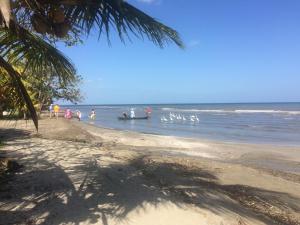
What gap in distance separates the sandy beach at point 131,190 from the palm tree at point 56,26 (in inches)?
63.0

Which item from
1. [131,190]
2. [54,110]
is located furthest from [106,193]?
[54,110]

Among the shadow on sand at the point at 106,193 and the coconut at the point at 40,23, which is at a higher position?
the coconut at the point at 40,23

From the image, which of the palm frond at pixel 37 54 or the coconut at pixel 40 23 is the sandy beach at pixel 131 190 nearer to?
the palm frond at pixel 37 54

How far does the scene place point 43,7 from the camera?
4586mm

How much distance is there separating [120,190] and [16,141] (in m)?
6.92

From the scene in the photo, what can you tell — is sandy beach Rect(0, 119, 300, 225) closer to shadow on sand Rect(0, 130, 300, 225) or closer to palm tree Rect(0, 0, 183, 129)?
shadow on sand Rect(0, 130, 300, 225)

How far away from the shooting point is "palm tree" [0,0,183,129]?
4.61m

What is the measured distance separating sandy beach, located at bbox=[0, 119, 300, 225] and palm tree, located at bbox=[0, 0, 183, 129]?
1.60 m

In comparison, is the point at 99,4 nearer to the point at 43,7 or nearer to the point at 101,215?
the point at 43,7

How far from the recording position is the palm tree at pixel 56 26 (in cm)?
461

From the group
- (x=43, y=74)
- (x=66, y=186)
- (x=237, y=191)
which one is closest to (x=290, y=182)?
(x=237, y=191)

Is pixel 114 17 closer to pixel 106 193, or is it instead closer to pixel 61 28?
pixel 61 28

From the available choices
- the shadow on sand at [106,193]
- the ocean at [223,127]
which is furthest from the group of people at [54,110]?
the shadow on sand at [106,193]

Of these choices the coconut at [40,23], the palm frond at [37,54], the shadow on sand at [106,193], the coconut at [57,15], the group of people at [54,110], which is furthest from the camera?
the group of people at [54,110]
